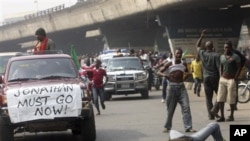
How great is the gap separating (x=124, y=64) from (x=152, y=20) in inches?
1050

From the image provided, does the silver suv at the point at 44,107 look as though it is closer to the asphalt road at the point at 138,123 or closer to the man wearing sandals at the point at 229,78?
the asphalt road at the point at 138,123

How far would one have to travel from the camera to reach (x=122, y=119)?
1767cm

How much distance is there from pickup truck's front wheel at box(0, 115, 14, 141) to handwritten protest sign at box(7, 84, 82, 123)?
7.1 inches

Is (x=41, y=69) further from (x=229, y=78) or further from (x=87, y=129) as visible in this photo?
(x=229, y=78)

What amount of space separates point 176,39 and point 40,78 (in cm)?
3105

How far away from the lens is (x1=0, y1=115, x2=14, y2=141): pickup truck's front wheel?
38.6 ft

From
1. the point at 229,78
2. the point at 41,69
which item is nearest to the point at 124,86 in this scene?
the point at 229,78

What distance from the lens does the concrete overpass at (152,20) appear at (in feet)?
137

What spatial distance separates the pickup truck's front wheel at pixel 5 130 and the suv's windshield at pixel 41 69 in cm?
125

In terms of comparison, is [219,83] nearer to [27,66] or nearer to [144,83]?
[27,66]

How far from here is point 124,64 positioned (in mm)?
27953

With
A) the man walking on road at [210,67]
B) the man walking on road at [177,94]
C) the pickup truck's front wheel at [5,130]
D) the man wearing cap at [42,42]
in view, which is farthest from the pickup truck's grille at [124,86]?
the pickup truck's front wheel at [5,130]

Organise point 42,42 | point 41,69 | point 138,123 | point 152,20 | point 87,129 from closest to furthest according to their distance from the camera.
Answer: point 87,129, point 41,69, point 42,42, point 138,123, point 152,20

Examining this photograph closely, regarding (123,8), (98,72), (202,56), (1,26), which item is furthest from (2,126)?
(1,26)
